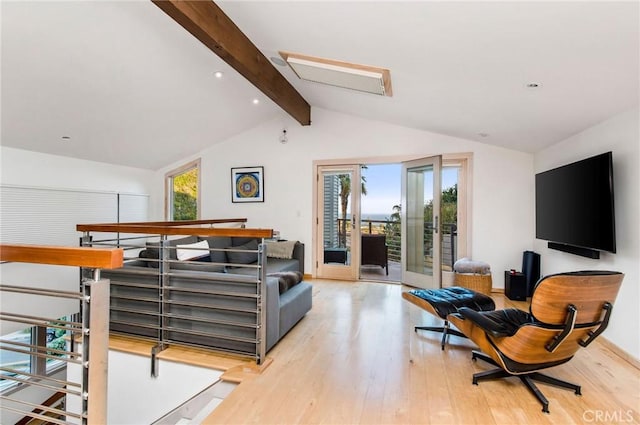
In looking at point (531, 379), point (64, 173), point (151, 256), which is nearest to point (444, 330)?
point (531, 379)

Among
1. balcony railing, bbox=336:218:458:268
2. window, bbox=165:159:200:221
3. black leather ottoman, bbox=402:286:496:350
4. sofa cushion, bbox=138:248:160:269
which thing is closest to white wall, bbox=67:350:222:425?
sofa cushion, bbox=138:248:160:269

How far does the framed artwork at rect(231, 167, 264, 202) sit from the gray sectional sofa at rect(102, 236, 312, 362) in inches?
116

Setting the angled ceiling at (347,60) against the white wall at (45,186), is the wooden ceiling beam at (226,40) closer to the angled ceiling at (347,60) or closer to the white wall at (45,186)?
the angled ceiling at (347,60)

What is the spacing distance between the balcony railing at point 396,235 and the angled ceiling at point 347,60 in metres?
1.48

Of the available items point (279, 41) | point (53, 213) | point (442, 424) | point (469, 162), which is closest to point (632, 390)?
point (442, 424)

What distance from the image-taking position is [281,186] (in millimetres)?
5621

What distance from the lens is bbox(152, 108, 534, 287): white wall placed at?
4.45 metres

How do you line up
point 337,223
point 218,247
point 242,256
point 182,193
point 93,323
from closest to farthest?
point 93,323 → point 218,247 → point 242,256 → point 337,223 → point 182,193

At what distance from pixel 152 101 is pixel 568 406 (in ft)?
16.7

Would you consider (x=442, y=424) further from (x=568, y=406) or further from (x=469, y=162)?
(x=469, y=162)

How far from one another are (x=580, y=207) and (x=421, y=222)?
2.04m

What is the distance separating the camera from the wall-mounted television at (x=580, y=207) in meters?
2.59

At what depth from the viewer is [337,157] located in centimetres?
527

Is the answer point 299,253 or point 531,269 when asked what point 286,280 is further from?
point 531,269
